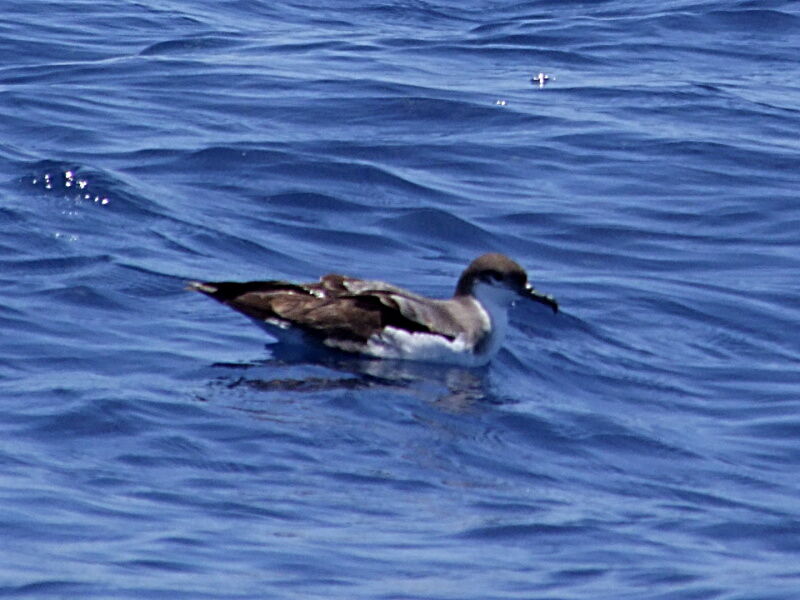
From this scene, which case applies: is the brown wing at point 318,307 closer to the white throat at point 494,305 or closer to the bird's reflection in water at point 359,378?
the bird's reflection in water at point 359,378

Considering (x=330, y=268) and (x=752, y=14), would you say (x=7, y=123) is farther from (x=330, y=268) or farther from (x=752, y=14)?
(x=752, y=14)

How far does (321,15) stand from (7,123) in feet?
21.5

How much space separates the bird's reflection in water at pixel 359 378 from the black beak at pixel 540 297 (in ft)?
1.86

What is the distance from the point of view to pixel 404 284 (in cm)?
1323

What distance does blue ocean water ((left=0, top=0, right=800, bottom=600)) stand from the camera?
327 inches

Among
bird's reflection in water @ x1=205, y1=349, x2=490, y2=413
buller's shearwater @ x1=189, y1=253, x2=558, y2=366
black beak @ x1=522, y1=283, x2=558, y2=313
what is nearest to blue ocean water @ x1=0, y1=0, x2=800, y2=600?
bird's reflection in water @ x1=205, y1=349, x2=490, y2=413

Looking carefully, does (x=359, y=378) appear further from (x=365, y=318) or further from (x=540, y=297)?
(x=540, y=297)

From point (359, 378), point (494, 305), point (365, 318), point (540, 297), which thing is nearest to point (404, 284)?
point (494, 305)

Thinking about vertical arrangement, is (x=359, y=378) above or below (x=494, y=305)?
below

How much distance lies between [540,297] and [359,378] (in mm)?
1431

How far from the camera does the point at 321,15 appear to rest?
22562 millimetres

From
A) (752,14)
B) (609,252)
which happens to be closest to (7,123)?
(609,252)

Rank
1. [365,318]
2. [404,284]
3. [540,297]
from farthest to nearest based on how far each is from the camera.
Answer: [404,284] → [540,297] → [365,318]

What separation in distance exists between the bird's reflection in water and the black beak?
1.86 feet
